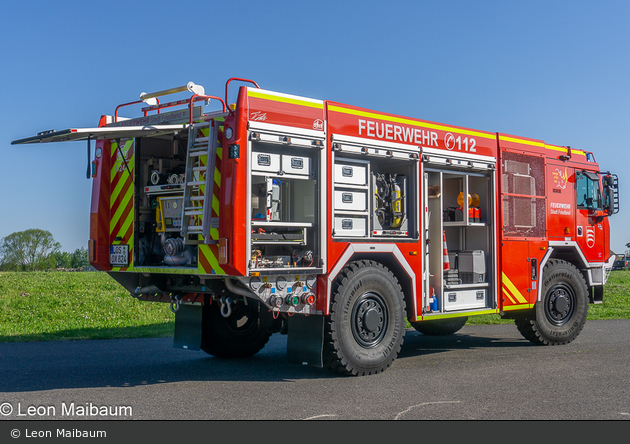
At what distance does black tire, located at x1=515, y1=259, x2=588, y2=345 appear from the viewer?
10.6 m

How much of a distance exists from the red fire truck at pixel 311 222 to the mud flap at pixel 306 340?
0.06ft

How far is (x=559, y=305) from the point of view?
35.4ft

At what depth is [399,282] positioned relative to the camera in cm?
865

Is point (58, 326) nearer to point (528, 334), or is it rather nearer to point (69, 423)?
point (69, 423)

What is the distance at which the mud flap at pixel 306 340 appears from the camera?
750 centimetres

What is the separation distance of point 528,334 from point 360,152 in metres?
4.83

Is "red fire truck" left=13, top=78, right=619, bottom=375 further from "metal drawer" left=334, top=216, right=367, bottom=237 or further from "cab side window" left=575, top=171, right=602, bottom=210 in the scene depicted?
"cab side window" left=575, top=171, right=602, bottom=210

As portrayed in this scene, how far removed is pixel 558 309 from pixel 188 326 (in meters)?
6.09

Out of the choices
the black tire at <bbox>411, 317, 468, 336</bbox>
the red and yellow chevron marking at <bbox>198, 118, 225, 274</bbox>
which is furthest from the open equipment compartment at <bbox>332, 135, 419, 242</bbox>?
the black tire at <bbox>411, 317, 468, 336</bbox>

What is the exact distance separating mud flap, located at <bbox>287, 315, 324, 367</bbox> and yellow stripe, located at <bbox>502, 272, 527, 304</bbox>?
374 centimetres

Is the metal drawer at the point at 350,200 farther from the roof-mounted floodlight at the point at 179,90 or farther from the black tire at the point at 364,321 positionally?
the roof-mounted floodlight at the point at 179,90

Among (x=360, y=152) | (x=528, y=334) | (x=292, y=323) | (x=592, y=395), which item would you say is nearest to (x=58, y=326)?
(x=292, y=323)

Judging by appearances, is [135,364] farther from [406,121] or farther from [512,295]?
[512,295]

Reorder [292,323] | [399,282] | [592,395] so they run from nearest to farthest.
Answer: [592,395], [292,323], [399,282]
